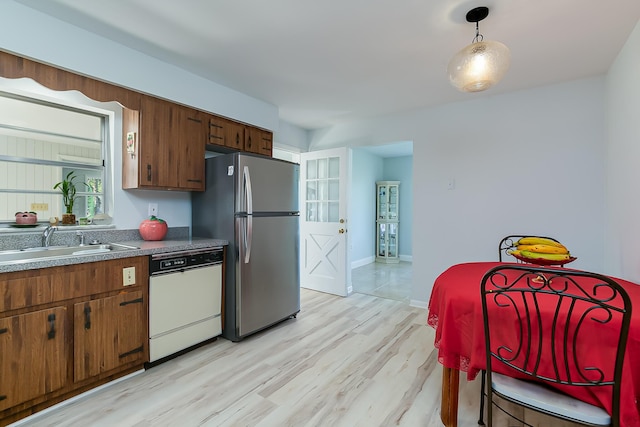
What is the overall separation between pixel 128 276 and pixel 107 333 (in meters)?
0.37

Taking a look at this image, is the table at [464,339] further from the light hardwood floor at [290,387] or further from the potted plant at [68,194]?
the potted plant at [68,194]

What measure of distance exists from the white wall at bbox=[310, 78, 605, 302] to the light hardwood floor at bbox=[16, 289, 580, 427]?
117cm

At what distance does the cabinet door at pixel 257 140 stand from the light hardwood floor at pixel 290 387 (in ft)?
6.37

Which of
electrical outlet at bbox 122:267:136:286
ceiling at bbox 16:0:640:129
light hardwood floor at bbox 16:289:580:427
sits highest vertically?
ceiling at bbox 16:0:640:129

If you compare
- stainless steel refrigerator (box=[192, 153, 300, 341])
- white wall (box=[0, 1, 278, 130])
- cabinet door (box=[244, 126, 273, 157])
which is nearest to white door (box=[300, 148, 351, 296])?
cabinet door (box=[244, 126, 273, 157])

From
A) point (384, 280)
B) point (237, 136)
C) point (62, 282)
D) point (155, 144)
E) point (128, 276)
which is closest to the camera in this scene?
point (62, 282)

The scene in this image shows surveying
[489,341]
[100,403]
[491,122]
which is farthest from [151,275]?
[491,122]

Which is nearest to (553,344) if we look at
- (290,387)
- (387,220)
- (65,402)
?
(290,387)

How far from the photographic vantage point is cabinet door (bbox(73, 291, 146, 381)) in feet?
5.88

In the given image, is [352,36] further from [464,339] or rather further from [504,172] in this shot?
[504,172]

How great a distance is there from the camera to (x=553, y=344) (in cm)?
114

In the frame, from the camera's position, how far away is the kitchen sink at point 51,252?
1.88 m

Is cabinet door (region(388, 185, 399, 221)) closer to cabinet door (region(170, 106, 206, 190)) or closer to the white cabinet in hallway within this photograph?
the white cabinet in hallway

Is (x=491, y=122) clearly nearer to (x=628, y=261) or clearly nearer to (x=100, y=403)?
(x=628, y=261)
